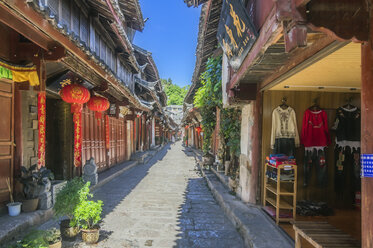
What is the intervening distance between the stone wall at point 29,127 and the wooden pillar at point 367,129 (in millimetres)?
5438

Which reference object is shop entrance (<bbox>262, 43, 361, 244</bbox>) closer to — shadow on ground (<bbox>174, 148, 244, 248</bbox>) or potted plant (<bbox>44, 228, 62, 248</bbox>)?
shadow on ground (<bbox>174, 148, 244, 248</bbox>)

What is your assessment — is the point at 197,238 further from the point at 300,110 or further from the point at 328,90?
the point at 328,90

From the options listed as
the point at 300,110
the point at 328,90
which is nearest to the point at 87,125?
the point at 300,110

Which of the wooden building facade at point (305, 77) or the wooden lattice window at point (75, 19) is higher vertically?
the wooden lattice window at point (75, 19)

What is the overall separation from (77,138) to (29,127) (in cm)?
230

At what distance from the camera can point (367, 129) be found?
197 cm

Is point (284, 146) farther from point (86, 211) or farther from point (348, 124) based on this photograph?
point (86, 211)

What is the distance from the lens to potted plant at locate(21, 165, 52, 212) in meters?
4.58

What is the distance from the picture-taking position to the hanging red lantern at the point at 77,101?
18.9ft

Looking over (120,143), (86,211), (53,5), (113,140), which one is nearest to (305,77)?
(86,211)

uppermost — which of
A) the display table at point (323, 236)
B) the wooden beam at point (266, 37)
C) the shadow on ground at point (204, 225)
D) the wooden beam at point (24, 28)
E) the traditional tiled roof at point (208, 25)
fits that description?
the traditional tiled roof at point (208, 25)

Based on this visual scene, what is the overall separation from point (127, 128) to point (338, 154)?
461 inches

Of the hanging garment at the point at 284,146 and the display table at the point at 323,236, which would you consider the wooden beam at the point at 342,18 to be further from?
the hanging garment at the point at 284,146

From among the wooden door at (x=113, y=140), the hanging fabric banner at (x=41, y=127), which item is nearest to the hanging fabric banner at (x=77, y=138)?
the hanging fabric banner at (x=41, y=127)
